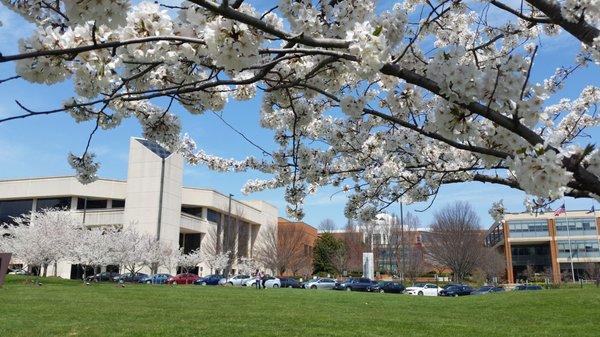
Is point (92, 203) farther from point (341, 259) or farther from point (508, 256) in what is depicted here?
point (508, 256)

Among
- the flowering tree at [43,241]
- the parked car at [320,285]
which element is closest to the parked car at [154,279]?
the flowering tree at [43,241]

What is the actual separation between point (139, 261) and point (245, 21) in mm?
41983

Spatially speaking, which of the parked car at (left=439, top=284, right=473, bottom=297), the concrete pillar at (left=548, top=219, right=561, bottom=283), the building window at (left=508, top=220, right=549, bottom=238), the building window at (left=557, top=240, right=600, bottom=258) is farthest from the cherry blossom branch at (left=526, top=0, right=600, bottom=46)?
the building window at (left=508, top=220, right=549, bottom=238)

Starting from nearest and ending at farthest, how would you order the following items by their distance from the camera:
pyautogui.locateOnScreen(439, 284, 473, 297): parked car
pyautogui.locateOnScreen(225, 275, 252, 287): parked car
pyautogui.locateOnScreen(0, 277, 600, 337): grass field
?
pyautogui.locateOnScreen(0, 277, 600, 337): grass field < pyautogui.locateOnScreen(439, 284, 473, 297): parked car < pyautogui.locateOnScreen(225, 275, 252, 287): parked car

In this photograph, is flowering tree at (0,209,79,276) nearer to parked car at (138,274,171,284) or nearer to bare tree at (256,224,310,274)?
parked car at (138,274,171,284)

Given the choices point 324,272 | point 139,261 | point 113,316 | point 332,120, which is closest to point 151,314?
point 113,316

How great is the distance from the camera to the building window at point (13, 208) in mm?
56678

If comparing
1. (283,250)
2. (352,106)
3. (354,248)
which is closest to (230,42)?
(352,106)

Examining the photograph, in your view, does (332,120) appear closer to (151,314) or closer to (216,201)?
(151,314)

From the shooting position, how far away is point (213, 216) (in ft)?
211

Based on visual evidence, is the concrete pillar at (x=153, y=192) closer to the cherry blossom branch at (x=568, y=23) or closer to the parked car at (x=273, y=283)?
the parked car at (x=273, y=283)

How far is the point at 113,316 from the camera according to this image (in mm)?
13164

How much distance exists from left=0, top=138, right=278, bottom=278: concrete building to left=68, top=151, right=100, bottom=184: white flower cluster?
4596 centimetres

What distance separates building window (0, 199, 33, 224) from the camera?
5668 cm
